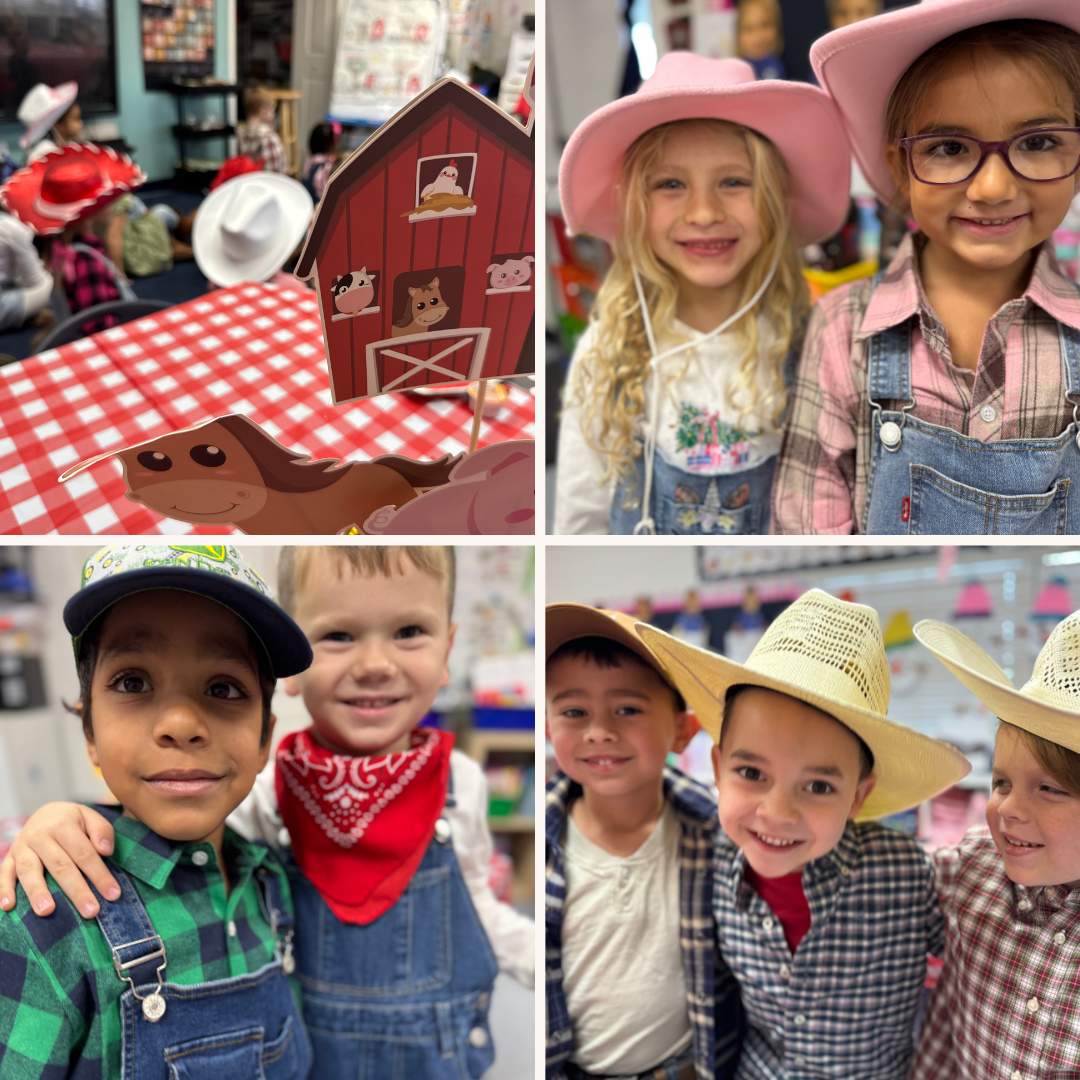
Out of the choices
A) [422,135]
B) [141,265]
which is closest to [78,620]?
[141,265]

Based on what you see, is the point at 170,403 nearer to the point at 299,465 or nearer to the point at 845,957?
the point at 299,465

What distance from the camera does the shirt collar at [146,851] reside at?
2.30ft

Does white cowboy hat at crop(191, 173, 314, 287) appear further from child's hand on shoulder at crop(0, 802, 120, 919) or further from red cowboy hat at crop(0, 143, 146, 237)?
child's hand on shoulder at crop(0, 802, 120, 919)

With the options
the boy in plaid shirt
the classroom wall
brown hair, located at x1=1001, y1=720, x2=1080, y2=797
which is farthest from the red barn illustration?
brown hair, located at x1=1001, y1=720, x2=1080, y2=797

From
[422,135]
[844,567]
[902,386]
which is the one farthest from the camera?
[844,567]

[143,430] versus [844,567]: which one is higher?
[143,430]

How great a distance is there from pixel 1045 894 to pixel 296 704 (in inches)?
25.4

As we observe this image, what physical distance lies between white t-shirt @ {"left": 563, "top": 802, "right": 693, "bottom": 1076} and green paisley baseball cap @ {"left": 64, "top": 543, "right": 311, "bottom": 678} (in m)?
0.36

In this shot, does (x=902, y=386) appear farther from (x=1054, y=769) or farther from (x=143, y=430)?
(x=143, y=430)

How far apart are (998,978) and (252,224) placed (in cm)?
85

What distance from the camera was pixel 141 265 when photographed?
0.72 meters

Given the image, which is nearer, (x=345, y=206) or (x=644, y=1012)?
(x=345, y=206)

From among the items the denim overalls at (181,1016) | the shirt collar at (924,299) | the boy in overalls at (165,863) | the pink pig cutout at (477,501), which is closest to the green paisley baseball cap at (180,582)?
the boy in overalls at (165,863)

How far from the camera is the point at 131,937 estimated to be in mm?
681
